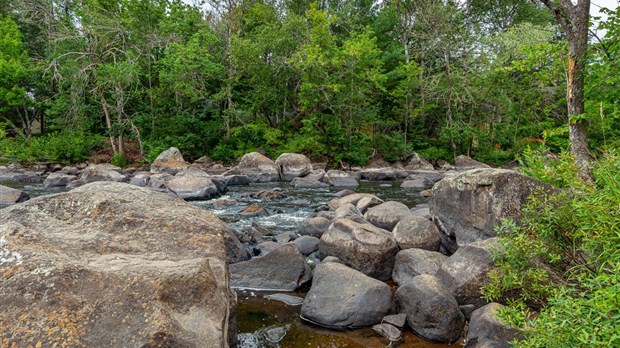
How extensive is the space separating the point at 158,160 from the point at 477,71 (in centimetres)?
2072

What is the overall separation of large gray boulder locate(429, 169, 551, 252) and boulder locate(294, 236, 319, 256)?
92.4 inches

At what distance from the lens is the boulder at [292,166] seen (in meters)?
20.2

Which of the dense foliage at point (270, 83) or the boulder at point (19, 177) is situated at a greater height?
the dense foliage at point (270, 83)

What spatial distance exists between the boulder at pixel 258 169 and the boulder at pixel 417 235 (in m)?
12.9

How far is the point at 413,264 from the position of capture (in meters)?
5.97

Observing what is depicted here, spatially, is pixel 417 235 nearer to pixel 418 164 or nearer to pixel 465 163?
pixel 418 164

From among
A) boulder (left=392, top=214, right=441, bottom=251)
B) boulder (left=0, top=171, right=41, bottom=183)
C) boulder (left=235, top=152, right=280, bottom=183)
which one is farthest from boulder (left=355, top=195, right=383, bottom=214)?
boulder (left=0, top=171, right=41, bottom=183)

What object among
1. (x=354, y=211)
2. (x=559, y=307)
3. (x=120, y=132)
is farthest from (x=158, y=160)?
(x=559, y=307)

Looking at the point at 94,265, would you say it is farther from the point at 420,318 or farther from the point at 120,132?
the point at 120,132

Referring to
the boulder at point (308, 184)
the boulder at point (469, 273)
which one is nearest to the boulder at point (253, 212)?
the boulder at point (308, 184)

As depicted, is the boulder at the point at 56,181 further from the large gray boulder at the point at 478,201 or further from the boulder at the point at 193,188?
the large gray boulder at the point at 478,201

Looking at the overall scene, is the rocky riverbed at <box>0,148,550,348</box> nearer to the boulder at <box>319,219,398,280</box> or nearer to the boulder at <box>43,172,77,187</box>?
the boulder at <box>319,219,398,280</box>

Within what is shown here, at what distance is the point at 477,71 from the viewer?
2552 cm

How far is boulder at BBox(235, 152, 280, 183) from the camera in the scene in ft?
64.6
